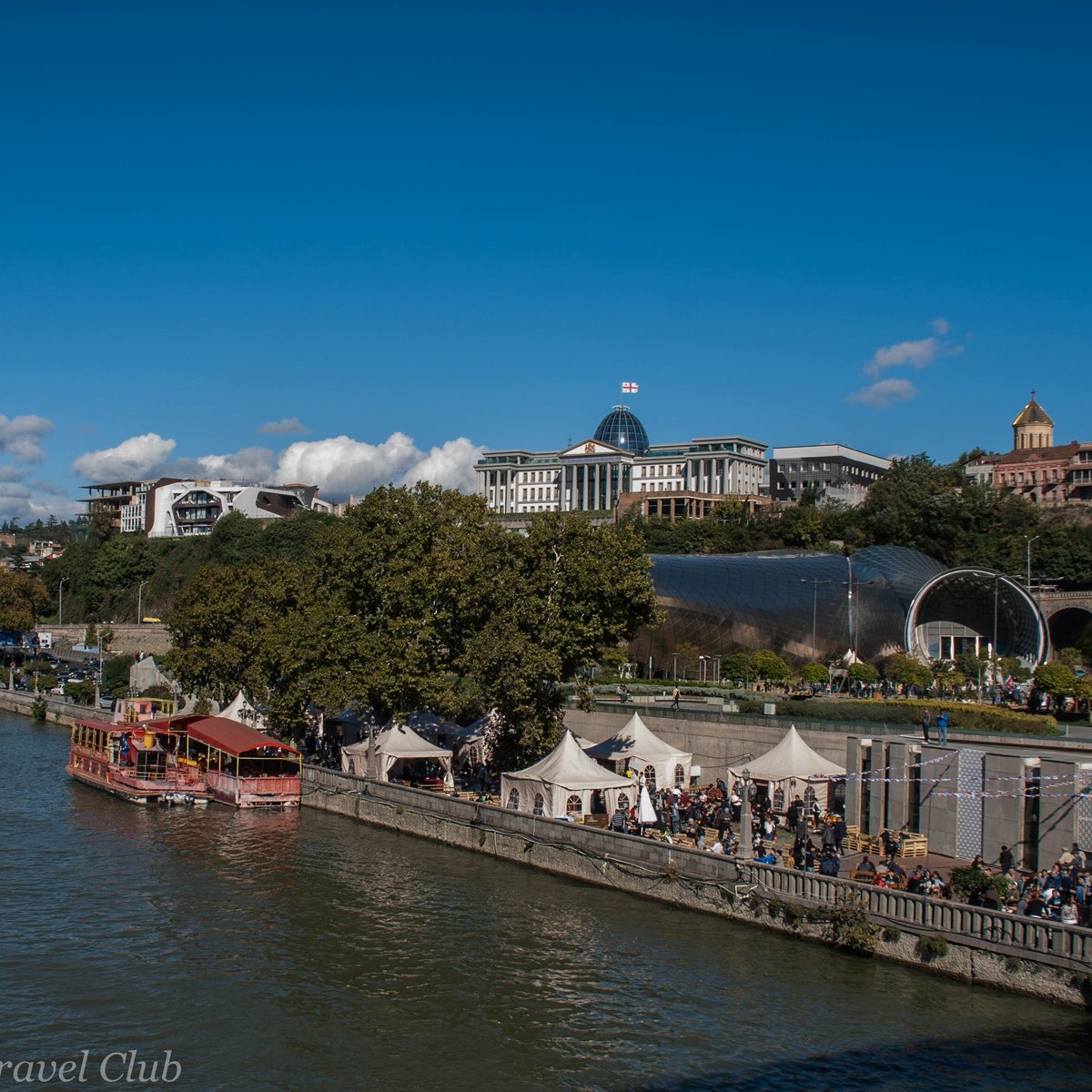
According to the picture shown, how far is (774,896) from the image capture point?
1045 inches

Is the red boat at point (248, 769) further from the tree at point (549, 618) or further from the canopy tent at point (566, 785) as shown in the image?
the canopy tent at point (566, 785)

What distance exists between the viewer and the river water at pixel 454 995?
19141 mm

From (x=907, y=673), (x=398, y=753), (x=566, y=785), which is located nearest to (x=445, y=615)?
(x=398, y=753)

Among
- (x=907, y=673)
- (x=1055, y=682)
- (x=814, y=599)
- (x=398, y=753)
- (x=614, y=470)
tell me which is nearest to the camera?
(x=398, y=753)

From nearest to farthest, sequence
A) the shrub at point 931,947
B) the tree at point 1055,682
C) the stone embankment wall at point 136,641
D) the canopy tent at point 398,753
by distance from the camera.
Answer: the shrub at point 931,947 → the canopy tent at point 398,753 → the tree at point 1055,682 → the stone embankment wall at point 136,641

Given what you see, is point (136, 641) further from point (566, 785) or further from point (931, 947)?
point (931, 947)

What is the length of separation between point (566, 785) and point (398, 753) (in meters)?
9.49

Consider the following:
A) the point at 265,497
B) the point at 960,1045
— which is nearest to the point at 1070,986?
the point at 960,1045

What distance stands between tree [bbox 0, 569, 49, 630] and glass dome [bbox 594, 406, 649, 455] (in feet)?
289

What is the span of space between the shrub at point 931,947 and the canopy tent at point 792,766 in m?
10.3

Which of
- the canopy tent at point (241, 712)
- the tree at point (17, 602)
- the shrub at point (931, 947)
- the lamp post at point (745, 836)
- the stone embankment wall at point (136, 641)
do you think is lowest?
the shrub at point (931, 947)

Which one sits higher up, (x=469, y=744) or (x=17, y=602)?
(x=17, y=602)

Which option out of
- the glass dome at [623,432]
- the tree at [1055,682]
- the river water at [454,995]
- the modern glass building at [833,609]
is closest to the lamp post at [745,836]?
the river water at [454,995]

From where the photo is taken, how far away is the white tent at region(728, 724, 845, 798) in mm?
34156
